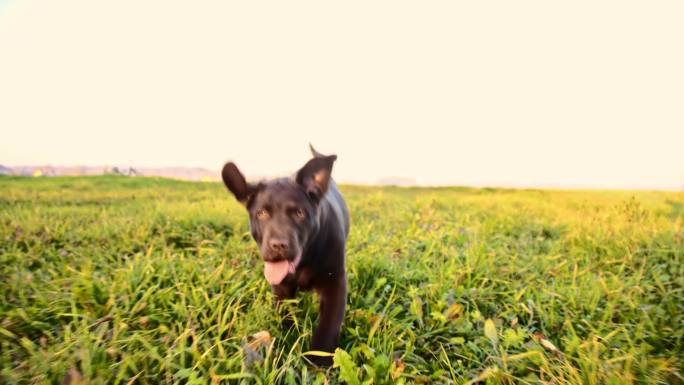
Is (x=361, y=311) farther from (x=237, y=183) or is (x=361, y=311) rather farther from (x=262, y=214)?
(x=237, y=183)

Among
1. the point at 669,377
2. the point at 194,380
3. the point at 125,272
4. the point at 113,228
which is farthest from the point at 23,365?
the point at 669,377

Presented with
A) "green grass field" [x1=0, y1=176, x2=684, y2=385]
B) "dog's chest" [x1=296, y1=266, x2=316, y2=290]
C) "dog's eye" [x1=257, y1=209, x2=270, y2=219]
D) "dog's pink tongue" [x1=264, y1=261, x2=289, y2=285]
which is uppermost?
"dog's eye" [x1=257, y1=209, x2=270, y2=219]

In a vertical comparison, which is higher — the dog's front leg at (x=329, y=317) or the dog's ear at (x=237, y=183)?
the dog's ear at (x=237, y=183)

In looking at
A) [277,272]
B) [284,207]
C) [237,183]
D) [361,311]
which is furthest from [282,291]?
[237,183]

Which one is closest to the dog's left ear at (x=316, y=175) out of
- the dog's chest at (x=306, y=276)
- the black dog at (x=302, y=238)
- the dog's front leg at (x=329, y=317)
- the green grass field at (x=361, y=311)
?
the black dog at (x=302, y=238)

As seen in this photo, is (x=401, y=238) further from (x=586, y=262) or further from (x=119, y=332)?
(x=119, y=332)

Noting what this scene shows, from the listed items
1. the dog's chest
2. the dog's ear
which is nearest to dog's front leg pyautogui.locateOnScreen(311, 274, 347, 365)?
the dog's chest

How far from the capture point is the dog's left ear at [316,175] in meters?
3.25

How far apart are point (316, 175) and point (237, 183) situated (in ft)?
2.17

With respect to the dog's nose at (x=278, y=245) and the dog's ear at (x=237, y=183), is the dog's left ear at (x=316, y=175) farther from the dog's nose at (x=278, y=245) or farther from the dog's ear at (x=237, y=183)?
the dog's nose at (x=278, y=245)

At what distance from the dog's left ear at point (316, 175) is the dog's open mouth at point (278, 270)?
603 millimetres

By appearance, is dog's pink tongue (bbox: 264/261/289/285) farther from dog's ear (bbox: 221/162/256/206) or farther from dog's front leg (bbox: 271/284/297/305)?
dog's ear (bbox: 221/162/256/206)

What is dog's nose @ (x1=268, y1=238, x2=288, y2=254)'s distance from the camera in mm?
2867

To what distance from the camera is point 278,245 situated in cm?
288
